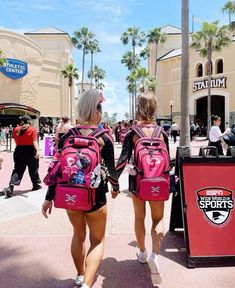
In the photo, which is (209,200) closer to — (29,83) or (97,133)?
(97,133)

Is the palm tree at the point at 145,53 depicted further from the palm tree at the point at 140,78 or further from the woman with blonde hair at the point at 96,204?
the woman with blonde hair at the point at 96,204

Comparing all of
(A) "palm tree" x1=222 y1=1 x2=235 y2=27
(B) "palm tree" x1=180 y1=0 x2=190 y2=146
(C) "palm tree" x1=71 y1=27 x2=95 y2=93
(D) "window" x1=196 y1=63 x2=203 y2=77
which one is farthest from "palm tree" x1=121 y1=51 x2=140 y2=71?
(B) "palm tree" x1=180 y1=0 x2=190 y2=146

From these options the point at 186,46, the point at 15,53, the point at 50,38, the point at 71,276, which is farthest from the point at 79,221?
the point at 50,38

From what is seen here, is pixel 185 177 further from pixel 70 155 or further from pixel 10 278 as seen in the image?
pixel 10 278

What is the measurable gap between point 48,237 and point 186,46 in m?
7.77

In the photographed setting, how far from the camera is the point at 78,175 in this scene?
2.73 metres

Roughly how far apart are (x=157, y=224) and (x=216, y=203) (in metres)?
0.79

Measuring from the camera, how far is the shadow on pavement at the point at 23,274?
3426 mm

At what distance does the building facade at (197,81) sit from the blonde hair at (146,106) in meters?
38.1

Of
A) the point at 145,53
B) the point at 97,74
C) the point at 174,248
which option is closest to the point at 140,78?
the point at 145,53

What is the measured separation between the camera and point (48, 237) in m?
4.75

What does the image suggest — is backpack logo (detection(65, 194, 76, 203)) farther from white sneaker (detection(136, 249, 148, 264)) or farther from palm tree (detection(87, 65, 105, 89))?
palm tree (detection(87, 65, 105, 89))

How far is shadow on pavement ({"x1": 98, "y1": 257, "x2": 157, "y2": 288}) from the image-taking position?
339 cm

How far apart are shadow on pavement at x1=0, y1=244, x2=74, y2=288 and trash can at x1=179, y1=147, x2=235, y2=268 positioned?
4.52 feet
